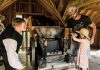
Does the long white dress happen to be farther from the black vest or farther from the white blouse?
the white blouse

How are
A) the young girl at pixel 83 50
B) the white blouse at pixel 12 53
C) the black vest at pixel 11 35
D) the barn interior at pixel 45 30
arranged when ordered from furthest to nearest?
the barn interior at pixel 45 30 < the young girl at pixel 83 50 < the black vest at pixel 11 35 < the white blouse at pixel 12 53

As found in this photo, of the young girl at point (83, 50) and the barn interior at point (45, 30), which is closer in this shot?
the young girl at point (83, 50)

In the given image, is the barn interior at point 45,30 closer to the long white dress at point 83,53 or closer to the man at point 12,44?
the long white dress at point 83,53

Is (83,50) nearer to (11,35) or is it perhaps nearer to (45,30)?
(11,35)

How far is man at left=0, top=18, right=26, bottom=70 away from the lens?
2.12 meters

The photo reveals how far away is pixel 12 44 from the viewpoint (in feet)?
7.04

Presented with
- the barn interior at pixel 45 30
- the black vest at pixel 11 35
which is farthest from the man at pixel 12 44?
the barn interior at pixel 45 30

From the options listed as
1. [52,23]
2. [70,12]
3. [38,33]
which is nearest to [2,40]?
[70,12]

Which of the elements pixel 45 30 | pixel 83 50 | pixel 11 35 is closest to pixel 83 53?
pixel 83 50

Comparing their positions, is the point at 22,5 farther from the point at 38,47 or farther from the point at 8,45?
the point at 8,45

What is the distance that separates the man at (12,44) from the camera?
2.12 m

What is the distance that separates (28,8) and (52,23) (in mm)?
1199

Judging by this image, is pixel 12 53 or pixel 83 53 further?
pixel 83 53

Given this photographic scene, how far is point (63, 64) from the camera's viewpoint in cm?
547
